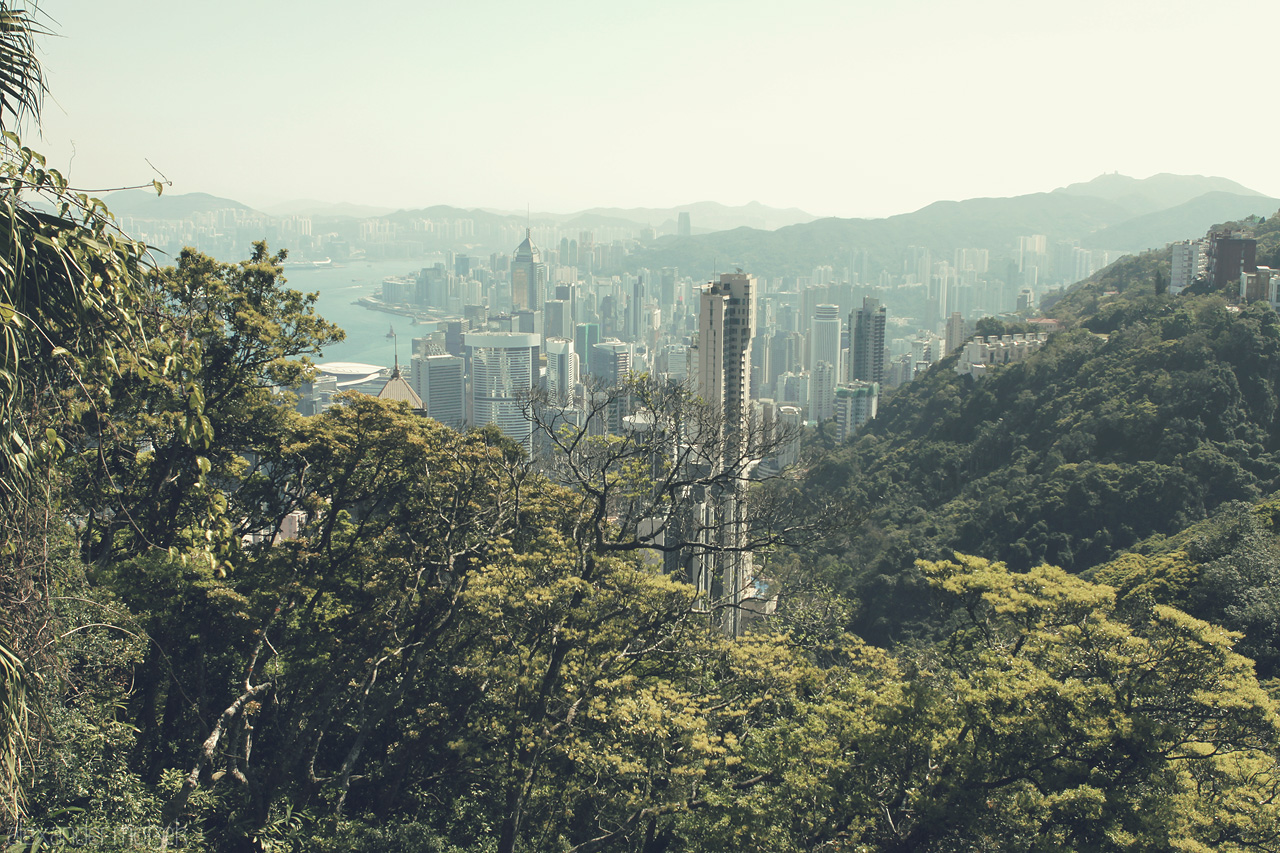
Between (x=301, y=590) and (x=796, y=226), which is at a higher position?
(x=796, y=226)

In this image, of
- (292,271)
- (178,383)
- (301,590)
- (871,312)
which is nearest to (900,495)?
(301,590)

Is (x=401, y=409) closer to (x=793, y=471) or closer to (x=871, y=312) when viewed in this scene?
(x=793, y=471)

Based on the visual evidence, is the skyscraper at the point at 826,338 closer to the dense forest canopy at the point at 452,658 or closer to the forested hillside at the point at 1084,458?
the forested hillside at the point at 1084,458

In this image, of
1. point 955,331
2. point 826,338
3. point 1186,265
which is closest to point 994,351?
point 1186,265

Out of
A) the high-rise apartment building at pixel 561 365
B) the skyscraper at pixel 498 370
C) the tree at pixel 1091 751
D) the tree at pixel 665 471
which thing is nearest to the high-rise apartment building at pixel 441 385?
the skyscraper at pixel 498 370

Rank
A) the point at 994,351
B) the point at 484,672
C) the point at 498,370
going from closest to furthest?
the point at 484,672, the point at 994,351, the point at 498,370

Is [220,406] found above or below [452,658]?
above

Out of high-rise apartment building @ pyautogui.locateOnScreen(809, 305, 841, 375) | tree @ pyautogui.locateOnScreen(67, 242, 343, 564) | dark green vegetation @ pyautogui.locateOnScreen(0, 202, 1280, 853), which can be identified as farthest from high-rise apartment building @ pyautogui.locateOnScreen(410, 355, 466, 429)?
dark green vegetation @ pyautogui.locateOnScreen(0, 202, 1280, 853)

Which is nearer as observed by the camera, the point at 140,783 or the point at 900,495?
the point at 140,783

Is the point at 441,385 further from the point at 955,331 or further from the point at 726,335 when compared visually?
the point at 955,331
